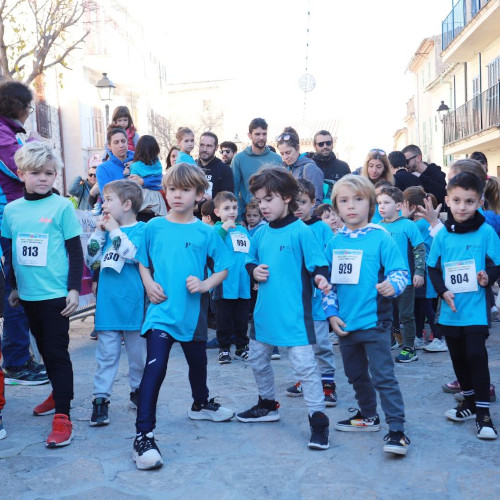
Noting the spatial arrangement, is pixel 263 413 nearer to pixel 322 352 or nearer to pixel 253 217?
pixel 322 352

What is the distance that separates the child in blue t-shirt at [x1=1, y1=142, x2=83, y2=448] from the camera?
441 cm

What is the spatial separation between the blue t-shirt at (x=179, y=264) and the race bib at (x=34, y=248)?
63 centimetres

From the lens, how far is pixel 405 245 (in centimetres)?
648

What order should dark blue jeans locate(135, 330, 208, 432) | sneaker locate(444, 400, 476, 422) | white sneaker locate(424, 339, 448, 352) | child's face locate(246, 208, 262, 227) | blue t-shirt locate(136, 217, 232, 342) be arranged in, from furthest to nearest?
child's face locate(246, 208, 262, 227)
white sneaker locate(424, 339, 448, 352)
sneaker locate(444, 400, 476, 422)
blue t-shirt locate(136, 217, 232, 342)
dark blue jeans locate(135, 330, 208, 432)

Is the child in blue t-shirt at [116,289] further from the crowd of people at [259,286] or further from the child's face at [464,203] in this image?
→ the child's face at [464,203]

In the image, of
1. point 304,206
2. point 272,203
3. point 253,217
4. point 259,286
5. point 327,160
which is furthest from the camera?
point 327,160

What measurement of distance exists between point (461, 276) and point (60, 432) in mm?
2626

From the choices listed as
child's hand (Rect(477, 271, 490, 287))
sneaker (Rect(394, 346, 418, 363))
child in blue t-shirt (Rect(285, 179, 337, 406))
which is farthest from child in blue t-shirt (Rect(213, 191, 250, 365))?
child's hand (Rect(477, 271, 490, 287))

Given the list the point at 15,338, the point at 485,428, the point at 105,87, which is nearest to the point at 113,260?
the point at 15,338

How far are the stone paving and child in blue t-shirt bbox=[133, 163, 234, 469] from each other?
0.44 meters

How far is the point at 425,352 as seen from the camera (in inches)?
273

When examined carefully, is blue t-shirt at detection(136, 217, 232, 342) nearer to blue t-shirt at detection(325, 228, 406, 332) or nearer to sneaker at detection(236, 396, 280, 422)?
sneaker at detection(236, 396, 280, 422)

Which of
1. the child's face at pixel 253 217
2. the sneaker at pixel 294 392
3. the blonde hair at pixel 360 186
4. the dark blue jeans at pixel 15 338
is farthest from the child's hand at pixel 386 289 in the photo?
the child's face at pixel 253 217

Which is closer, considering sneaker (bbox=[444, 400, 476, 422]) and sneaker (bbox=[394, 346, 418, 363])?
sneaker (bbox=[444, 400, 476, 422])
